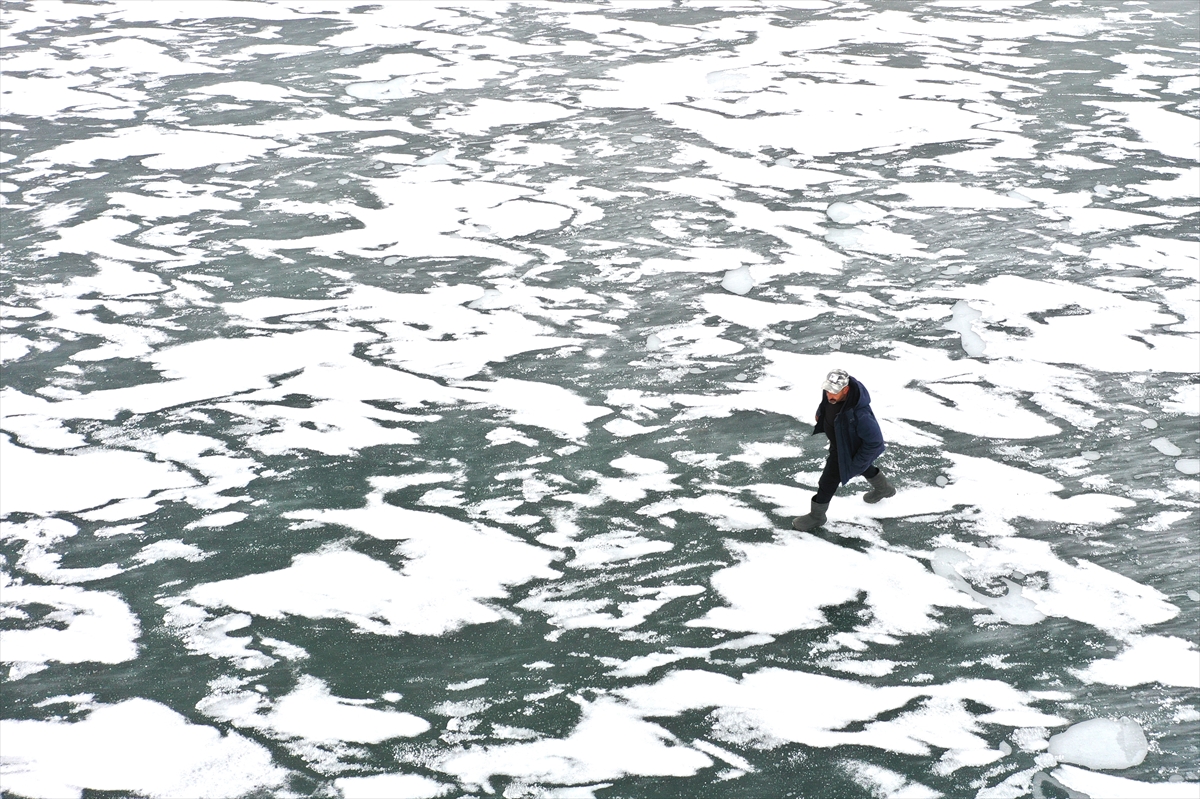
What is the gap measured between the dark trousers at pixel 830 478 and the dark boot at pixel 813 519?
0.06ft

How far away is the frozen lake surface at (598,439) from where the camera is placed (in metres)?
3.11

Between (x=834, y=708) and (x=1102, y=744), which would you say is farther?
(x=834, y=708)

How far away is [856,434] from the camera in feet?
11.7

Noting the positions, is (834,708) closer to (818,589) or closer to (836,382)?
(818,589)

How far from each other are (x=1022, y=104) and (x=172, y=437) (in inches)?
276

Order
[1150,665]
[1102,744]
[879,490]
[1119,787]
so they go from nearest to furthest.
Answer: [1119,787] < [1102,744] < [1150,665] < [879,490]

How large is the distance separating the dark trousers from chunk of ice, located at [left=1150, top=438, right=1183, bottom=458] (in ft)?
4.65

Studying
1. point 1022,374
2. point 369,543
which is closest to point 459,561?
point 369,543

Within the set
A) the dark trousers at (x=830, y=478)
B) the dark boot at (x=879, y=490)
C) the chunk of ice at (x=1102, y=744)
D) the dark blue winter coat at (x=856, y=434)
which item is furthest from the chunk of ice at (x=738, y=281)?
the chunk of ice at (x=1102, y=744)

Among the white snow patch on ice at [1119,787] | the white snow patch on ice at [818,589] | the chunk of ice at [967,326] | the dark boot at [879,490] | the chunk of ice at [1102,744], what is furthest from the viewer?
the chunk of ice at [967,326]

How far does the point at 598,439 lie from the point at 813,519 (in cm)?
108

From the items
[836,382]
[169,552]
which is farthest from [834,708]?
[169,552]

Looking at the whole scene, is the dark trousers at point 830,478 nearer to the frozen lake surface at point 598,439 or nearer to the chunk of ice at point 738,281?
the frozen lake surface at point 598,439

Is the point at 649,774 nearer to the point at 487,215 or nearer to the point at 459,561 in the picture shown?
the point at 459,561
